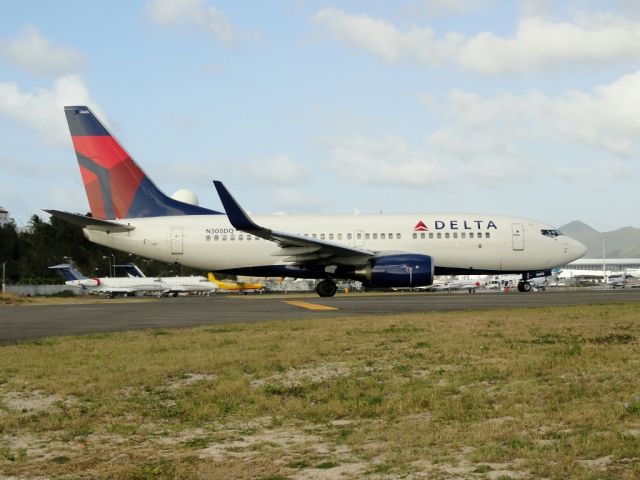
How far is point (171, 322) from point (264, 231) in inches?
482

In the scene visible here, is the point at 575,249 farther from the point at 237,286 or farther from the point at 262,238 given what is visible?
the point at 237,286

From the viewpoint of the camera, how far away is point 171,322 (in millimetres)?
21312

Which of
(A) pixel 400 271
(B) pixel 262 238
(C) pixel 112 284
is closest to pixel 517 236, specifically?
(A) pixel 400 271

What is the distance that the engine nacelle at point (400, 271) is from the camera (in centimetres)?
3350

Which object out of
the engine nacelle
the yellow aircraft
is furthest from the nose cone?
the yellow aircraft

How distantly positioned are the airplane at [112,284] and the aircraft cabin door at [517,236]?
49.1 meters

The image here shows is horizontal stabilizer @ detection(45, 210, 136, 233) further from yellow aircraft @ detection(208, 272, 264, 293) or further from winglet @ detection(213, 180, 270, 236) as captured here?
yellow aircraft @ detection(208, 272, 264, 293)

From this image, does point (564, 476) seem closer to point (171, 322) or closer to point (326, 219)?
point (171, 322)

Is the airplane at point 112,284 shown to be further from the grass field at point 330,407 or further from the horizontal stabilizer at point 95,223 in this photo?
the grass field at point 330,407

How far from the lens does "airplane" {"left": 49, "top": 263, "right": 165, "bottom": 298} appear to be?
7800 centimetres

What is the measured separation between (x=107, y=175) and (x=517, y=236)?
2001 centimetres

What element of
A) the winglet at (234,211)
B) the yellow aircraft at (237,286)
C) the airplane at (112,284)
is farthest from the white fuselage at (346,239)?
the yellow aircraft at (237,286)

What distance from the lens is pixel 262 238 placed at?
120 ft

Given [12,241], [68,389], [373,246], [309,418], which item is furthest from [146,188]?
[12,241]
